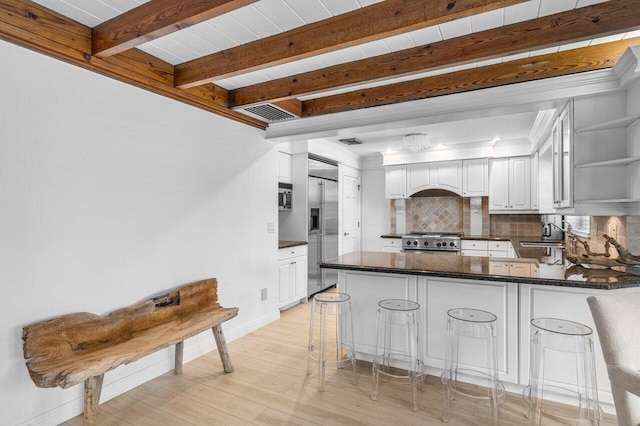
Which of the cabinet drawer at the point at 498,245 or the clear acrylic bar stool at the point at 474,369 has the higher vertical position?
the cabinet drawer at the point at 498,245

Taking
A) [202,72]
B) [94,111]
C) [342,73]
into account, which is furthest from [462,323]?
[94,111]

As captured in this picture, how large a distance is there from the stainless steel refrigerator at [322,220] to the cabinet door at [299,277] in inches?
5.8

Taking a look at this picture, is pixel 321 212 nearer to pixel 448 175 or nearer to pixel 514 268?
pixel 448 175

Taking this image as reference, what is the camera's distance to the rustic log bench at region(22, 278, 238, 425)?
178 centimetres

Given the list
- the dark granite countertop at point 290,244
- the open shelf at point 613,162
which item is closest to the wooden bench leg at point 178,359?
the dark granite countertop at point 290,244

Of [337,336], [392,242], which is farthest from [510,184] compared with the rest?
[337,336]

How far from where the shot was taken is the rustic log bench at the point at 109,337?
1.78 meters

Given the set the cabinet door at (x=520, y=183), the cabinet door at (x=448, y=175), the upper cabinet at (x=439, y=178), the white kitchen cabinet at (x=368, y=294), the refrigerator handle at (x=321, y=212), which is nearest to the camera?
the white kitchen cabinet at (x=368, y=294)

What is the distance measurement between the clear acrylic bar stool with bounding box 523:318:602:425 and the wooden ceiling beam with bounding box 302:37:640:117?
1737 mm

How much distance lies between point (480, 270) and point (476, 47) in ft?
4.94

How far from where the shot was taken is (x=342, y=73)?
8.55ft

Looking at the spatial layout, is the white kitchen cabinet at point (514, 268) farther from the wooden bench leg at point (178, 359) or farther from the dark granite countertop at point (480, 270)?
the wooden bench leg at point (178, 359)

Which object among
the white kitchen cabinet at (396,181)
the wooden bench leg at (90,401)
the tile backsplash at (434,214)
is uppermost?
the white kitchen cabinet at (396,181)

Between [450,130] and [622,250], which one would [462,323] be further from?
[450,130]
